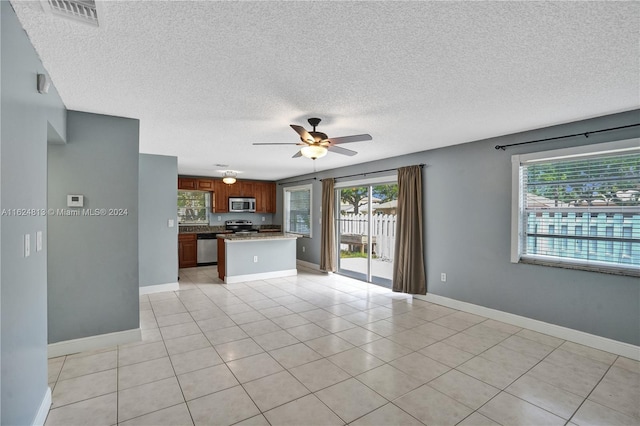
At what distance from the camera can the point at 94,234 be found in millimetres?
3104

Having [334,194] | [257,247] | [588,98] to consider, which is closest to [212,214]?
[257,247]

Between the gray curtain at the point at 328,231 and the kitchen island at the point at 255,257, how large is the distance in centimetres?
71

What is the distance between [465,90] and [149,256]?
524 centimetres

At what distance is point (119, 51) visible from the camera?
194 centimetres

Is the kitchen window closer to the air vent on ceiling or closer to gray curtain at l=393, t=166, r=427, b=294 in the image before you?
gray curtain at l=393, t=166, r=427, b=294

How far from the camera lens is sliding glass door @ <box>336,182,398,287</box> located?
5742 mm

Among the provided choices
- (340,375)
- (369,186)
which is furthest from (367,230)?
(340,375)

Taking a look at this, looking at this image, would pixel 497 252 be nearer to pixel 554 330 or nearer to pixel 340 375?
pixel 554 330

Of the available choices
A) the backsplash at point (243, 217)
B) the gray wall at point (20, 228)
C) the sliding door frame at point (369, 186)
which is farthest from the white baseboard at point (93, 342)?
the backsplash at point (243, 217)

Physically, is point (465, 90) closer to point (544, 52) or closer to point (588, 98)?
point (544, 52)

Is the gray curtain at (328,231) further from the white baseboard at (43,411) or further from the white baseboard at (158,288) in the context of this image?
the white baseboard at (43,411)

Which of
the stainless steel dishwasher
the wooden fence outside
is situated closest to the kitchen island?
the wooden fence outside

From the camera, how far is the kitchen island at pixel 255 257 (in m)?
5.96

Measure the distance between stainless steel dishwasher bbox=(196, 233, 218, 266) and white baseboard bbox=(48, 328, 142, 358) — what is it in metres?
4.44
